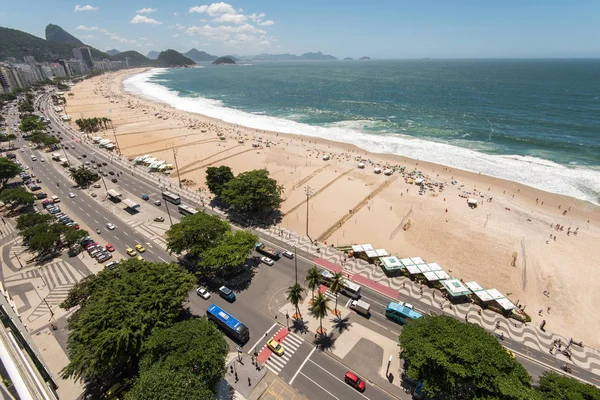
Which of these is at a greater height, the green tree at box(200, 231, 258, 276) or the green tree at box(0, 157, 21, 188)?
the green tree at box(0, 157, 21, 188)

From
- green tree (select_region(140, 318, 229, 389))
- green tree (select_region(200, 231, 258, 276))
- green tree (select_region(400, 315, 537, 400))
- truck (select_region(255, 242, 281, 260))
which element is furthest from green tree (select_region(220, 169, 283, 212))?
green tree (select_region(400, 315, 537, 400))

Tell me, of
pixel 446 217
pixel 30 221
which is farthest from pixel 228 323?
pixel 446 217

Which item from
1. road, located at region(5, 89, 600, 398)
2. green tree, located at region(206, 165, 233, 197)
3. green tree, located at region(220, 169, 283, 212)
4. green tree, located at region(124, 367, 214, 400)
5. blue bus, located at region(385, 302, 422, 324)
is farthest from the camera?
green tree, located at region(206, 165, 233, 197)

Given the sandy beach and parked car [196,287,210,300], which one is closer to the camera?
parked car [196,287,210,300]

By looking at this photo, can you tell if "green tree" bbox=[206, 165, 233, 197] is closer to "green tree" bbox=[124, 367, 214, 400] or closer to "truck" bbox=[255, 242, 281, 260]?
"truck" bbox=[255, 242, 281, 260]

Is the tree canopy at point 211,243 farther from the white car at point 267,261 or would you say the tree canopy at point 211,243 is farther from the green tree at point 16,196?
the green tree at point 16,196

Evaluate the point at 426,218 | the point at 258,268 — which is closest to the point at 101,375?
the point at 258,268

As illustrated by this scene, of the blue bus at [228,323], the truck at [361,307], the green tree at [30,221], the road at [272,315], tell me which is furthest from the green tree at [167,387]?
the green tree at [30,221]
